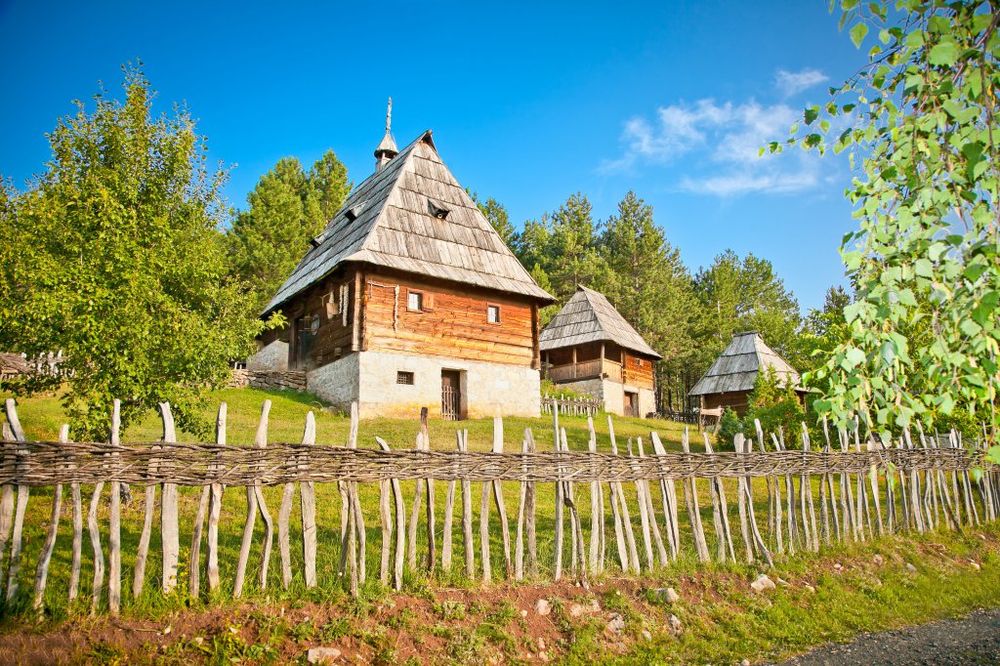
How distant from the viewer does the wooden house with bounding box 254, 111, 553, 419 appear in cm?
1944

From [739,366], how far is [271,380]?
20422 mm

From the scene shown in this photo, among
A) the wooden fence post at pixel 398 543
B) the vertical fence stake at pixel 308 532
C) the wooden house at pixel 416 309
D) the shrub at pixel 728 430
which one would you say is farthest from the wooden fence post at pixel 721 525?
the wooden house at pixel 416 309

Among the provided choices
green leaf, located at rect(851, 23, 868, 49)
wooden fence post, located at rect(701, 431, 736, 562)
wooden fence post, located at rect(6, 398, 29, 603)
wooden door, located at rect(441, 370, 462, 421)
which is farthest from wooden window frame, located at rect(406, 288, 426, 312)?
green leaf, located at rect(851, 23, 868, 49)

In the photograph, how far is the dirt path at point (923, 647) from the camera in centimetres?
557

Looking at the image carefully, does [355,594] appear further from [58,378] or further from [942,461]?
[942,461]

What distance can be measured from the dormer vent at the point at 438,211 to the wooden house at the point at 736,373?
14.7 meters

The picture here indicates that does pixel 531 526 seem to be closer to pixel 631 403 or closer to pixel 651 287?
pixel 631 403

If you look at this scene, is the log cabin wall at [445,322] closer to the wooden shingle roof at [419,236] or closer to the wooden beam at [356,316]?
the wooden beam at [356,316]

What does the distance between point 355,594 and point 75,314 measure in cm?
484

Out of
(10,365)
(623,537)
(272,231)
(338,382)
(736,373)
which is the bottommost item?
(623,537)

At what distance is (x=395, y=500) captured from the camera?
6023 mm

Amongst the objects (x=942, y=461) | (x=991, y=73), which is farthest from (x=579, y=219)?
(x=991, y=73)

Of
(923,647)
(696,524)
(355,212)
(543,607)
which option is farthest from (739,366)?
→ (543,607)

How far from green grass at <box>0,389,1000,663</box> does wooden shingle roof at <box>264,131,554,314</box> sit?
11.7 meters
